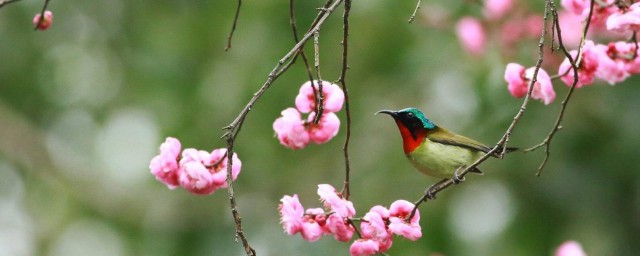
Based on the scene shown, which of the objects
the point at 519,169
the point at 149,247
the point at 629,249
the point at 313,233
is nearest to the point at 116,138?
the point at 149,247

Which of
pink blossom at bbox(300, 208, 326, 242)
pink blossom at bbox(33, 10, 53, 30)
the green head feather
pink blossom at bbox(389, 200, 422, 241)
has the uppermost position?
pink blossom at bbox(33, 10, 53, 30)

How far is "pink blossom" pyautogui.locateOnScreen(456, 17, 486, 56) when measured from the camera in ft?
15.4

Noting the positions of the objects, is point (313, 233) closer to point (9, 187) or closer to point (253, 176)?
point (253, 176)

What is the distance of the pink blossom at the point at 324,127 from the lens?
7.91 feet

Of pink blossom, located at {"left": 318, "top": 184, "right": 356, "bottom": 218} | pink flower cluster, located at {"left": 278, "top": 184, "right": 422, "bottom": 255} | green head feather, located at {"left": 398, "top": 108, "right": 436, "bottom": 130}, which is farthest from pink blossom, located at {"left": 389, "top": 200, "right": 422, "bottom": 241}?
green head feather, located at {"left": 398, "top": 108, "right": 436, "bottom": 130}

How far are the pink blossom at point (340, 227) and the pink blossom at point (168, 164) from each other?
40 centimetres

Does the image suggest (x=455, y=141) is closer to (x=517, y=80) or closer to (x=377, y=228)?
(x=517, y=80)

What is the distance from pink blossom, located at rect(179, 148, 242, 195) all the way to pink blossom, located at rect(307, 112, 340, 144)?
206 mm

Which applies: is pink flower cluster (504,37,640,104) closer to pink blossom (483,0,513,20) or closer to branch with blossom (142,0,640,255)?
branch with blossom (142,0,640,255)

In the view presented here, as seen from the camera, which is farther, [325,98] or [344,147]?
[325,98]

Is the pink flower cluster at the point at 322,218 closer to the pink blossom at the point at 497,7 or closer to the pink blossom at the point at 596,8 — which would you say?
the pink blossom at the point at 596,8

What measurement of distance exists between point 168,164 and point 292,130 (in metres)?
0.31

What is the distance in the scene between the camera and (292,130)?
240 cm

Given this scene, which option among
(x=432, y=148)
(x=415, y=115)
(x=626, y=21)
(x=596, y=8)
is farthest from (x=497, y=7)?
(x=626, y=21)
